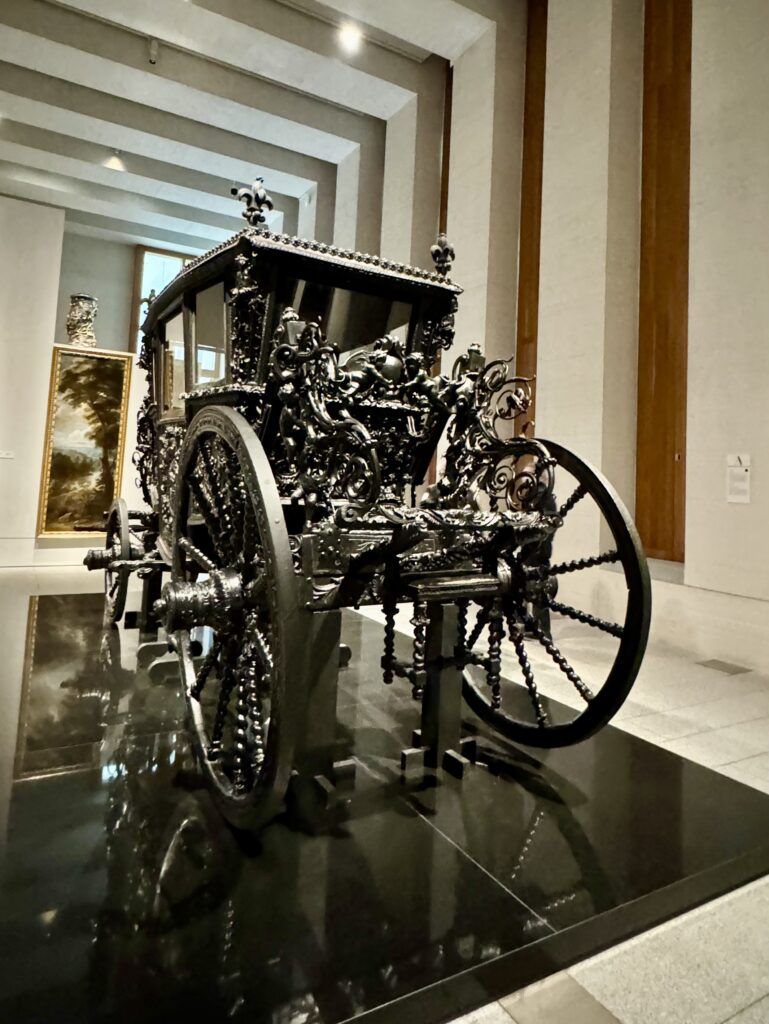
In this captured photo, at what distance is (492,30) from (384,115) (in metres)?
1.78

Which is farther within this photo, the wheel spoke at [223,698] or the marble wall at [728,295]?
the marble wall at [728,295]

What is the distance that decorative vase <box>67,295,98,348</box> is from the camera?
734cm

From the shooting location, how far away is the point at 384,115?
744 cm

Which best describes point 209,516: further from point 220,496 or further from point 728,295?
point 728,295

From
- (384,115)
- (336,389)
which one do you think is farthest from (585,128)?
(336,389)

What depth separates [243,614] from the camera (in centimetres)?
173

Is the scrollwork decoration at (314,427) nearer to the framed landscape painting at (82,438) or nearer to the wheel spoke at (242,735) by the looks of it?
the wheel spoke at (242,735)

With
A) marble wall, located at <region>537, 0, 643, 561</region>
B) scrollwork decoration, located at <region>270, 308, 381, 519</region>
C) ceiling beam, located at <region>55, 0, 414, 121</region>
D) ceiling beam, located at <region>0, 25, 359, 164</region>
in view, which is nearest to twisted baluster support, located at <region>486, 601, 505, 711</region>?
scrollwork decoration, located at <region>270, 308, 381, 519</region>

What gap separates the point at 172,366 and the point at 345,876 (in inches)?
105

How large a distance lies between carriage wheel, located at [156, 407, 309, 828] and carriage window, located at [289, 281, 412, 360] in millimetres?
760

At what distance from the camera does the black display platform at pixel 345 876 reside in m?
1.18

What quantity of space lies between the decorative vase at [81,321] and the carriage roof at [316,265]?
17.5 ft

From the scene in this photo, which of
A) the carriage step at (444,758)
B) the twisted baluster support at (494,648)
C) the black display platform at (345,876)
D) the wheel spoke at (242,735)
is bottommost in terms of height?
the black display platform at (345,876)

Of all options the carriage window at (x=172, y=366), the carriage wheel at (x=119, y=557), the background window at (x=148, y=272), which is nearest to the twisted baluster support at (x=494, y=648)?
the carriage window at (x=172, y=366)
